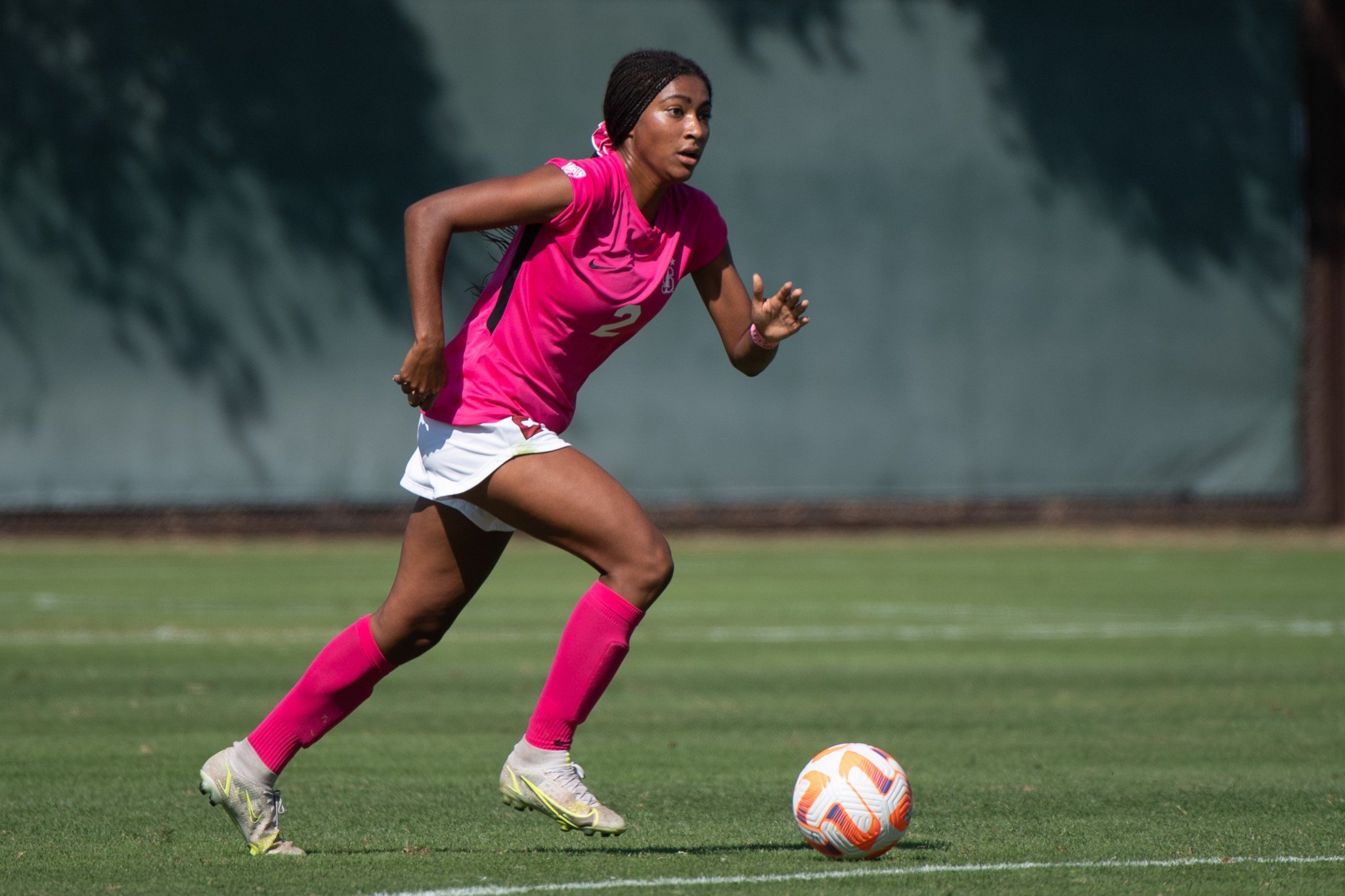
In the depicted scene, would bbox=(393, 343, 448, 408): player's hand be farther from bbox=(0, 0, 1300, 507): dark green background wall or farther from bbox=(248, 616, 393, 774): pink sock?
bbox=(0, 0, 1300, 507): dark green background wall

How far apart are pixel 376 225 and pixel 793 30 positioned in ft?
19.3

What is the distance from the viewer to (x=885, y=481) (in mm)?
22828

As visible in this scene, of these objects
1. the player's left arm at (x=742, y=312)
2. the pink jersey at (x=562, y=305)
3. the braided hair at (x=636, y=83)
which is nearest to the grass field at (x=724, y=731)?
the pink jersey at (x=562, y=305)

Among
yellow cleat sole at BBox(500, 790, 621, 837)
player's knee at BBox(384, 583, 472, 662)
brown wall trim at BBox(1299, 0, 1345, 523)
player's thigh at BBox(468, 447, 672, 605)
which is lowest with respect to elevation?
brown wall trim at BBox(1299, 0, 1345, 523)

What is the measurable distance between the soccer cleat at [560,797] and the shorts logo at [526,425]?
95cm

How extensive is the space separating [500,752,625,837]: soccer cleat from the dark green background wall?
16834 mm

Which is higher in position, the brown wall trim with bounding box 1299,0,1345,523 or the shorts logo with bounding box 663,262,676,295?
the shorts logo with bounding box 663,262,676,295

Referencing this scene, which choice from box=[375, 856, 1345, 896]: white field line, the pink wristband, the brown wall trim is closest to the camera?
box=[375, 856, 1345, 896]: white field line

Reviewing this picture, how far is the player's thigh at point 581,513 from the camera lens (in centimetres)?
512

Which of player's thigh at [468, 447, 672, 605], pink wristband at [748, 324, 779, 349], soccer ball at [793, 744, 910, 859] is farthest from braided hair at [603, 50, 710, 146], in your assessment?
soccer ball at [793, 744, 910, 859]

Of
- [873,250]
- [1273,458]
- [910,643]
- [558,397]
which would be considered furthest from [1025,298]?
[558,397]

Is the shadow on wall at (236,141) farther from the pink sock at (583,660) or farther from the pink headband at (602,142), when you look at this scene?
the pink sock at (583,660)

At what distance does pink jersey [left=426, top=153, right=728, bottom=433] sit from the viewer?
5.25 meters

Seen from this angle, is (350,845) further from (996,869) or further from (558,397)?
(996,869)
